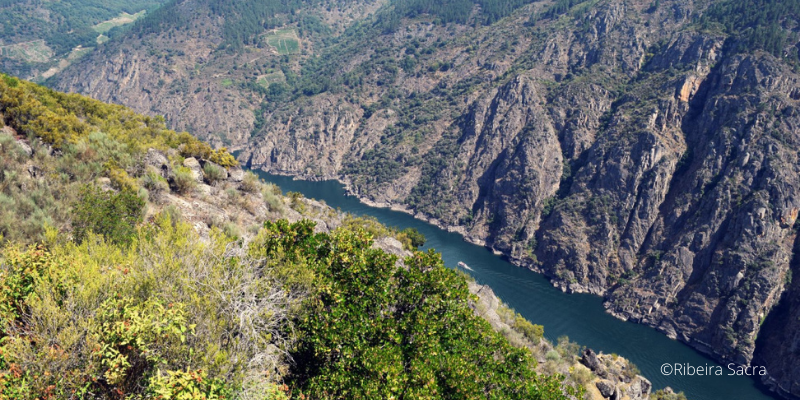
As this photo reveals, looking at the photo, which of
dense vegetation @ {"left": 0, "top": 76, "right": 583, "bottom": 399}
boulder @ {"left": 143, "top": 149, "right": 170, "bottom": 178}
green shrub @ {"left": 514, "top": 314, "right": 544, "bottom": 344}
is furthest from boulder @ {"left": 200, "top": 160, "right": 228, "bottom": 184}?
green shrub @ {"left": 514, "top": 314, "right": 544, "bottom": 344}

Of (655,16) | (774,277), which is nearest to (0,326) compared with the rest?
(774,277)

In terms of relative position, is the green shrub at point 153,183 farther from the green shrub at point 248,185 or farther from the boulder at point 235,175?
the boulder at point 235,175

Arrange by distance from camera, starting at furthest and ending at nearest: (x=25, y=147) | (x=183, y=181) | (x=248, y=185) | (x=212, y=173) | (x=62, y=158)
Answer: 1. (x=248, y=185)
2. (x=212, y=173)
3. (x=183, y=181)
4. (x=62, y=158)
5. (x=25, y=147)

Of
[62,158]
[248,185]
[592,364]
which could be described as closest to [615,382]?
[592,364]

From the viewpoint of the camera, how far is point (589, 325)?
76312mm

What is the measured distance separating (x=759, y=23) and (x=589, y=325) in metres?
94.9

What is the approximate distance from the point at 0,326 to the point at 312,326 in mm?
8061

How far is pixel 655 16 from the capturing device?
133 metres

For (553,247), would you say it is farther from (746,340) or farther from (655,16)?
(655,16)

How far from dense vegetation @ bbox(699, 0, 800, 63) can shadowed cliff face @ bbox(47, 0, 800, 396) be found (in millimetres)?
4198

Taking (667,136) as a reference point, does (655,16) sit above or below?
above

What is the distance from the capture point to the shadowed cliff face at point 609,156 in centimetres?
7650

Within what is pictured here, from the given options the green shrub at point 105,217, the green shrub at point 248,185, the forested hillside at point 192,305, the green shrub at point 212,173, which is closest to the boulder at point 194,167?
the green shrub at point 212,173

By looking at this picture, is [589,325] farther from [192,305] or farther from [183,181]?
[192,305]
